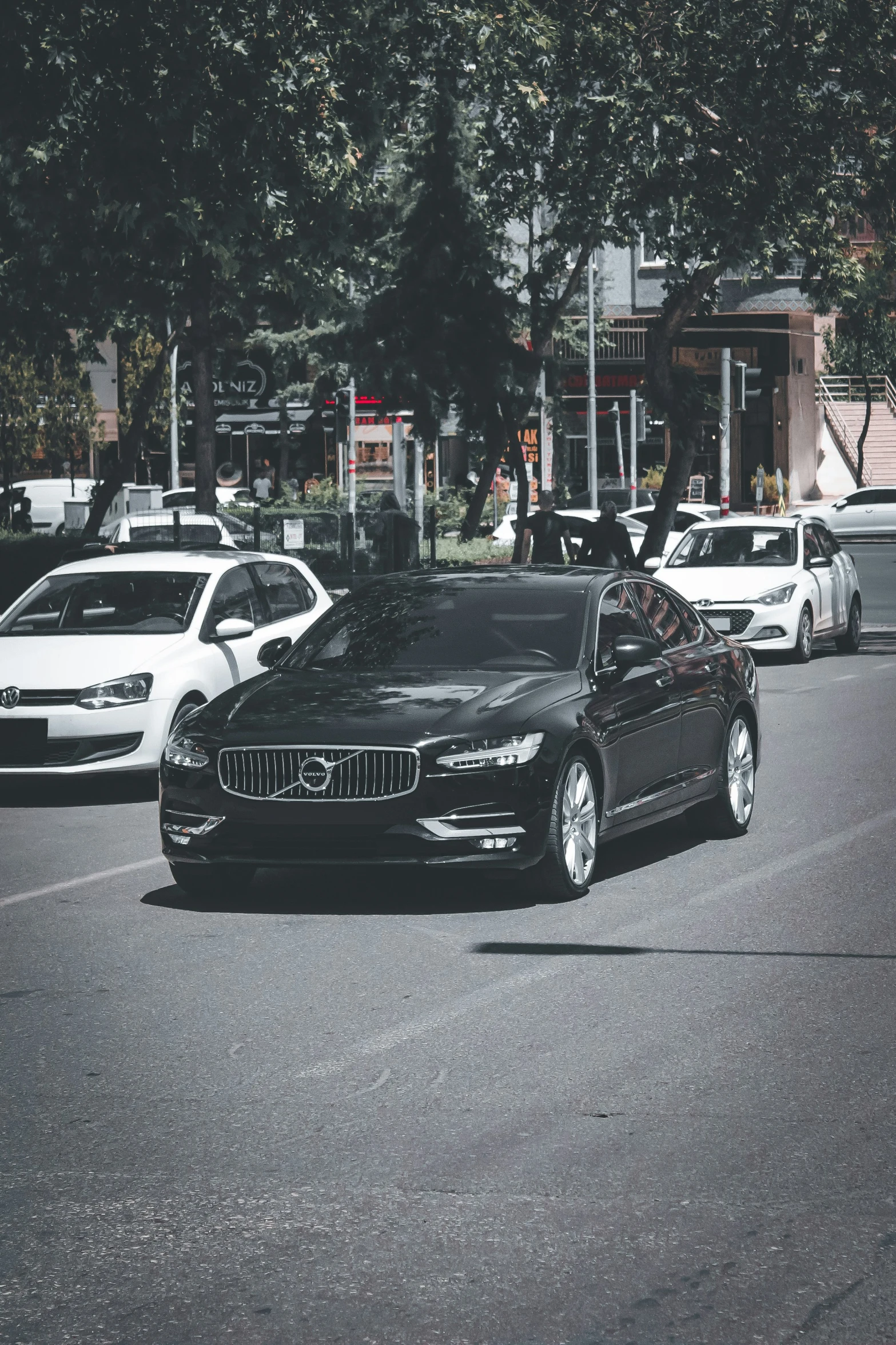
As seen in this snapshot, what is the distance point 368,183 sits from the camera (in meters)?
27.7

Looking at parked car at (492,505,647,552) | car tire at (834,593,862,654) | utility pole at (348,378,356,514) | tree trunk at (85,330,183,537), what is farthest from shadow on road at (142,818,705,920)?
utility pole at (348,378,356,514)

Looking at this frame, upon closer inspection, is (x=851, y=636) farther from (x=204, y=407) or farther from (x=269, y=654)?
(x=269, y=654)

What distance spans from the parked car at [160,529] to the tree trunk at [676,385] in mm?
5857

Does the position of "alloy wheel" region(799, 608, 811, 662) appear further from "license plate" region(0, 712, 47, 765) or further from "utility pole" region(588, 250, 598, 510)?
"utility pole" region(588, 250, 598, 510)

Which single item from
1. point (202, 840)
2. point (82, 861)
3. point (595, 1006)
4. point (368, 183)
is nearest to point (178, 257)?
point (368, 183)

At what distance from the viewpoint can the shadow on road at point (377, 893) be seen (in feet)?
28.9

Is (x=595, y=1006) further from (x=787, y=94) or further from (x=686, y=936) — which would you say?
(x=787, y=94)

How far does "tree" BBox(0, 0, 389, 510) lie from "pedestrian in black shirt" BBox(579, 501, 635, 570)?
164 inches

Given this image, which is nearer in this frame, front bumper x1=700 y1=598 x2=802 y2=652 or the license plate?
the license plate

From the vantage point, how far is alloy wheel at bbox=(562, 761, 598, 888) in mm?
8828

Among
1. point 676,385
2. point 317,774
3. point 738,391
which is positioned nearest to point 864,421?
point 738,391

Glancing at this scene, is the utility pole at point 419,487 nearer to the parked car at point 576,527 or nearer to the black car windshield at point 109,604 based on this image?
the parked car at point 576,527

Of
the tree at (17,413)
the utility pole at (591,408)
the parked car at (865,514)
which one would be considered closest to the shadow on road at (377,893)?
the tree at (17,413)

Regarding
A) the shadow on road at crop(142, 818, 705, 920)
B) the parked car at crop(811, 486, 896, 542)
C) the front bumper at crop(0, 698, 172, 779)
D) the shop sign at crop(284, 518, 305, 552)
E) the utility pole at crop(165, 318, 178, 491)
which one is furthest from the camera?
the utility pole at crop(165, 318, 178, 491)
